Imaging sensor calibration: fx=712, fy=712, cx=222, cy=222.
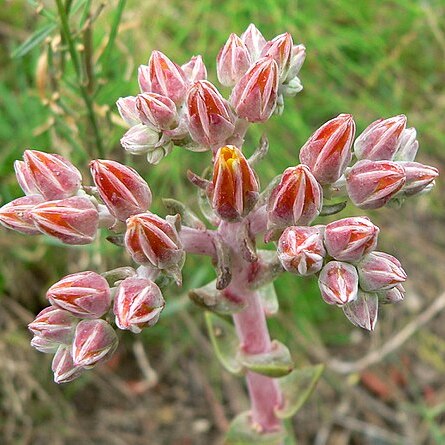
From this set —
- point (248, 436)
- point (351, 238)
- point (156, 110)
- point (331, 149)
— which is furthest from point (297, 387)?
point (156, 110)

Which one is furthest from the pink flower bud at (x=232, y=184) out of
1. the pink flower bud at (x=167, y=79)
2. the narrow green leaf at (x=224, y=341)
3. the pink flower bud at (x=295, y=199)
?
the narrow green leaf at (x=224, y=341)

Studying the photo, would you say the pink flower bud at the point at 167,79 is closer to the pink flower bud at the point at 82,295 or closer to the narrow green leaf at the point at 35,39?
the pink flower bud at the point at 82,295

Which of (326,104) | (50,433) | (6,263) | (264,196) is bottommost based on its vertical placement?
(50,433)

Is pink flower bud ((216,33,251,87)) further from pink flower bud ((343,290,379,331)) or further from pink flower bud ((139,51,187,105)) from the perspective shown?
pink flower bud ((343,290,379,331))

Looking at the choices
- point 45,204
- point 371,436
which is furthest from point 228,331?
point 371,436

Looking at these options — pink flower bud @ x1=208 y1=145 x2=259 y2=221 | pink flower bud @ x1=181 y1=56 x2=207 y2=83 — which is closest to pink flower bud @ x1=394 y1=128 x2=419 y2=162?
pink flower bud @ x1=208 y1=145 x2=259 y2=221

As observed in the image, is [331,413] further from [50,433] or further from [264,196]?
[264,196]
